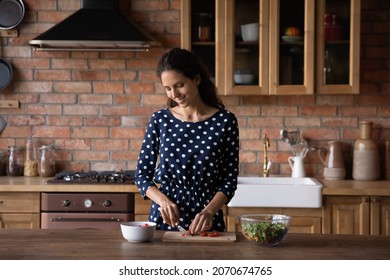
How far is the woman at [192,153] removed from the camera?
286 centimetres

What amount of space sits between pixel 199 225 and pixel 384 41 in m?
2.53

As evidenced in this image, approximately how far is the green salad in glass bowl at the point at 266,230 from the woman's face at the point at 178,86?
57 centimetres

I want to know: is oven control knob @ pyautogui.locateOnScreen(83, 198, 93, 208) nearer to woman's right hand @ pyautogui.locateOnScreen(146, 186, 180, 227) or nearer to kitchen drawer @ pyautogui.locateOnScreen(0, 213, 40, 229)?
kitchen drawer @ pyautogui.locateOnScreen(0, 213, 40, 229)

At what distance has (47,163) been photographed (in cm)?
462

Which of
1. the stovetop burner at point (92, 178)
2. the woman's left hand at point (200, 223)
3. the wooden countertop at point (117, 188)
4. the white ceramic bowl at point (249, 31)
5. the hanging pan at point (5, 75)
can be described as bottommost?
the wooden countertop at point (117, 188)

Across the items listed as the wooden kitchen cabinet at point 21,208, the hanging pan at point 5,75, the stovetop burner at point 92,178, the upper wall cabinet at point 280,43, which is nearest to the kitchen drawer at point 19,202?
the wooden kitchen cabinet at point 21,208

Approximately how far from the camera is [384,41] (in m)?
4.61

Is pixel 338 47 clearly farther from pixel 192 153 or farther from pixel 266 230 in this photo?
pixel 266 230

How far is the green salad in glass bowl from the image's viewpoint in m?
2.46

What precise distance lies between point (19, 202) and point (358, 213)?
198 cm

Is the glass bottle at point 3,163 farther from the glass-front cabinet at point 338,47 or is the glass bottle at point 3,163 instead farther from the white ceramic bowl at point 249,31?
the glass-front cabinet at point 338,47

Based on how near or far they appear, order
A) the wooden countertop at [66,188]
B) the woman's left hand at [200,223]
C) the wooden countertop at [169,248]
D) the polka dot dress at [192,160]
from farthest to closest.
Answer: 1. the wooden countertop at [66,188]
2. the polka dot dress at [192,160]
3. the woman's left hand at [200,223]
4. the wooden countertop at [169,248]
